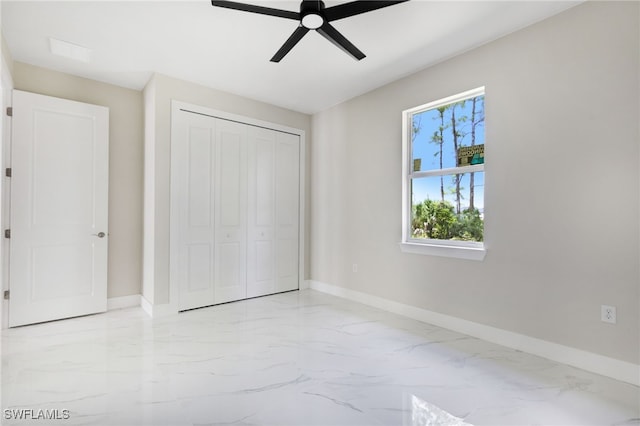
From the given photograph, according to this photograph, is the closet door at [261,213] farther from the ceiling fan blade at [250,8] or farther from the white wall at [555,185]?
the ceiling fan blade at [250,8]

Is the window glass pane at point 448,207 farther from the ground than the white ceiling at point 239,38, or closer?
closer

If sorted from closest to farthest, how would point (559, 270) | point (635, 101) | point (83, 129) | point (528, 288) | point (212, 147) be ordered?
point (635, 101), point (559, 270), point (528, 288), point (83, 129), point (212, 147)

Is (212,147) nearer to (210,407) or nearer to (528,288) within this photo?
(210,407)

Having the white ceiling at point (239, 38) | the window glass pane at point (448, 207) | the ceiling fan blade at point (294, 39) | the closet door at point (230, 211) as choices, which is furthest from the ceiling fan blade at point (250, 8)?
the window glass pane at point (448, 207)

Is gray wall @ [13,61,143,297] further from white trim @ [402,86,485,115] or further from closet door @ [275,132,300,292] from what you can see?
white trim @ [402,86,485,115]

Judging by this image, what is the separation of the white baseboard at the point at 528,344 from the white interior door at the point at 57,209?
10.5 ft

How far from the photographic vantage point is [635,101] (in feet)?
6.75

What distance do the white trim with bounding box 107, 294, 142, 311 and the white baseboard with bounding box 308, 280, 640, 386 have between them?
9.20ft

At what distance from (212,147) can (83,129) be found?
4.29ft

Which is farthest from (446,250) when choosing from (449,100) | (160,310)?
(160,310)

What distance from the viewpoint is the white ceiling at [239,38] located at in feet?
7.73

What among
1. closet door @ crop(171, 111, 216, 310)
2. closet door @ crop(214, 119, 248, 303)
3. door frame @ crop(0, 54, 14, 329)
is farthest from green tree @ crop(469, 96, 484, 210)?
door frame @ crop(0, 54, 14, 329)

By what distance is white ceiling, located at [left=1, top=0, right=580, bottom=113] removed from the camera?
2.36m

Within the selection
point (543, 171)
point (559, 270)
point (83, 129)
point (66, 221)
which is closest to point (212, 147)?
point (83, 129)
